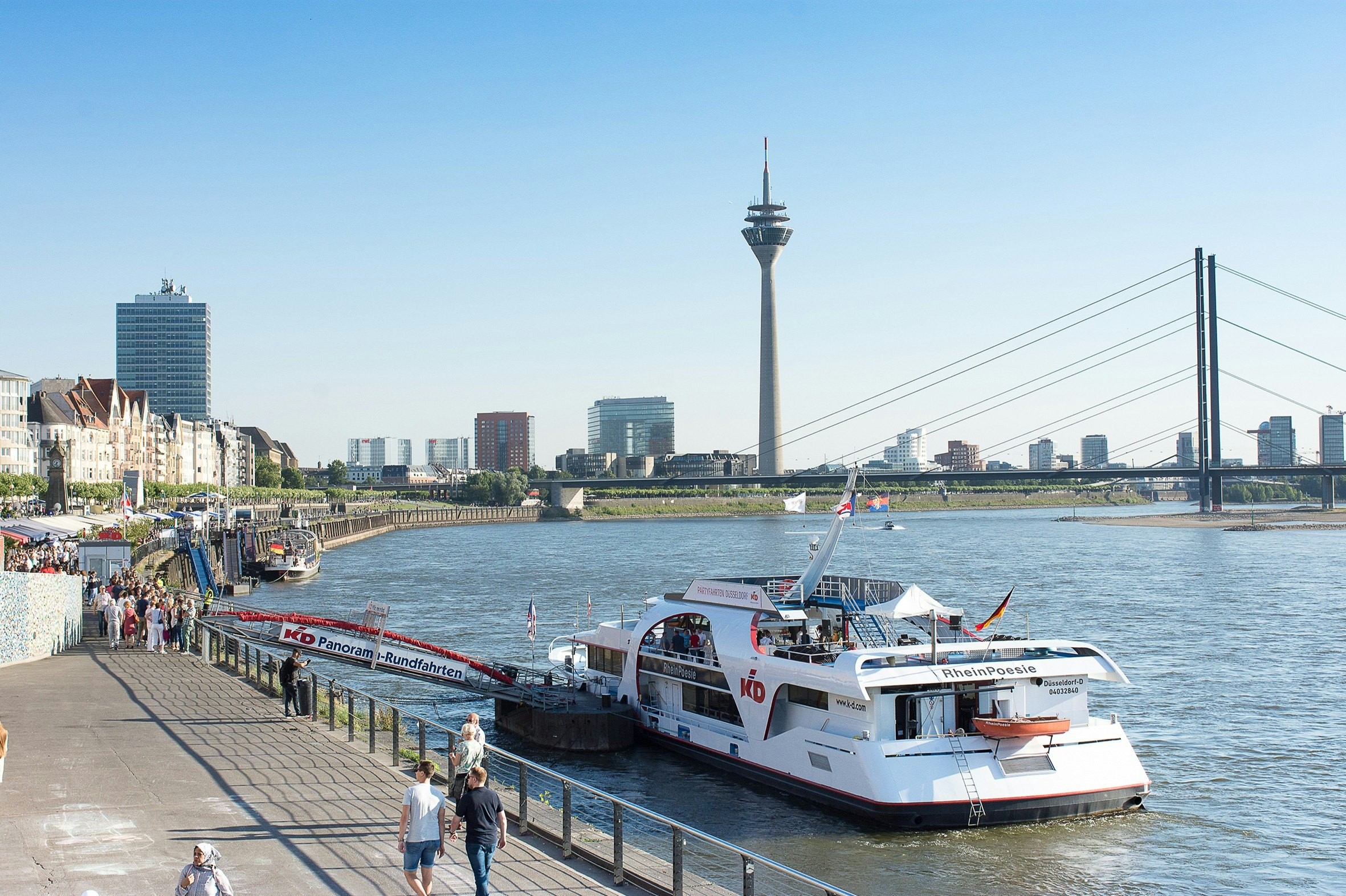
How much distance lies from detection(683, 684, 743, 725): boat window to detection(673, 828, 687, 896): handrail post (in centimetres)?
1133

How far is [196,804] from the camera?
533 inches

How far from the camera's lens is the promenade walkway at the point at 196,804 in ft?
36.2

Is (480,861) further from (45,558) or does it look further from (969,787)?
(45,558)

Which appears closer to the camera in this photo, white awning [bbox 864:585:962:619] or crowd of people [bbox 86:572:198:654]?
white awning [bbox 864:585:962:619]

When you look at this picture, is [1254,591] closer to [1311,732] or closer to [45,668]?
[1311,732]

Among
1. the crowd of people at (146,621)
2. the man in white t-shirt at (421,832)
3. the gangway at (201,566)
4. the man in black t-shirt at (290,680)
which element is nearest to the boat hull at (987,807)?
the man in black t-shirt at (290,680)

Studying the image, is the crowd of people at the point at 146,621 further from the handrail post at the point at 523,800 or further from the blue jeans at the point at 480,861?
the blue jeans at the point at 480,861

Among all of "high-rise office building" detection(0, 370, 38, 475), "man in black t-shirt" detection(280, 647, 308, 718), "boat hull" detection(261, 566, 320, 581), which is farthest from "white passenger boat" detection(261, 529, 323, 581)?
"man in black t-shirt" detection(280, 647, 308, 718)

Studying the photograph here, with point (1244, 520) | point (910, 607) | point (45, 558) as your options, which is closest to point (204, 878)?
point (910, 607)

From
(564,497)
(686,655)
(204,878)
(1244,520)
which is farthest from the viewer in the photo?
(564,497)

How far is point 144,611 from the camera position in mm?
30078

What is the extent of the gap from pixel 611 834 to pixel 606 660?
45.5 feet

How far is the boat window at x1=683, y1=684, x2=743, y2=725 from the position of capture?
889 inches

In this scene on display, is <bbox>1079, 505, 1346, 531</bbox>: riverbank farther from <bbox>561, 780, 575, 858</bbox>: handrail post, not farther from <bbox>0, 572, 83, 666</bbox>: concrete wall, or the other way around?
<bbox>561, 780, 575, 858</bbox>: handrail post
